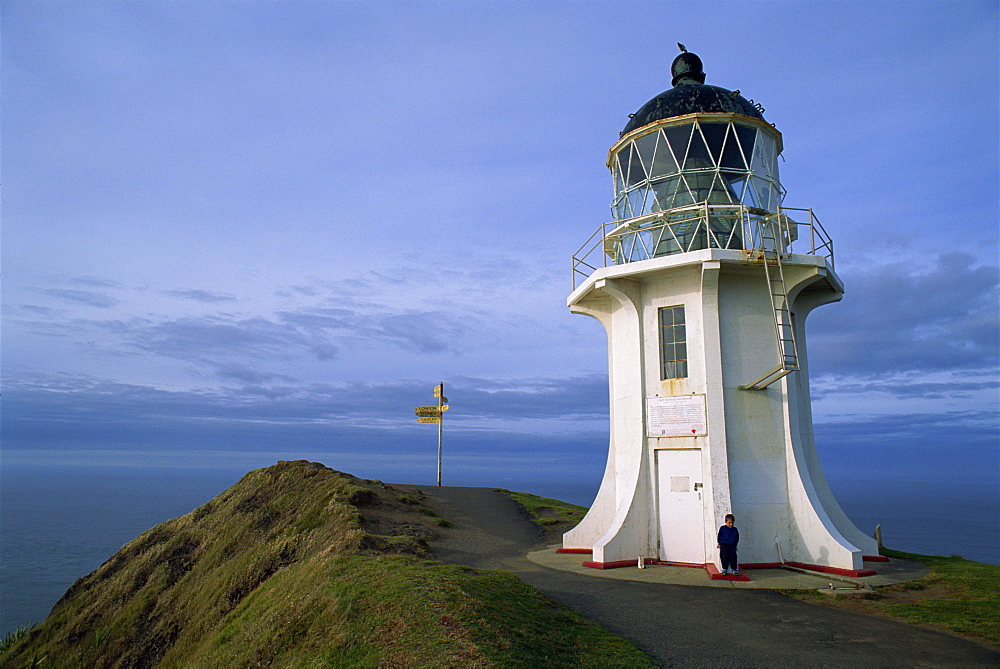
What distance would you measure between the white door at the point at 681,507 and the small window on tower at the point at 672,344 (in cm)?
207

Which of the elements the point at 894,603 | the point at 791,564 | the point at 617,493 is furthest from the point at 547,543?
the point at 894,603

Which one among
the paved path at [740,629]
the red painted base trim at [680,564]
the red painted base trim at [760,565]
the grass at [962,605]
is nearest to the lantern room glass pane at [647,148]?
the red painted base trim at [680,564]

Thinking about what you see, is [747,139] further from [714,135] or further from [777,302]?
[777,302]

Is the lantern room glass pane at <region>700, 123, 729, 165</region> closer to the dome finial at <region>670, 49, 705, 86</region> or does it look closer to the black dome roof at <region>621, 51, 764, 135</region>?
the black dome roof at <region>621, 51, 764, 135</region>

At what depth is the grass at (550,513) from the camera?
23.0 m

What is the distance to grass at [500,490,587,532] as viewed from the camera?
75.4 ft

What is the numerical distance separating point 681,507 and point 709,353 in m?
3.90

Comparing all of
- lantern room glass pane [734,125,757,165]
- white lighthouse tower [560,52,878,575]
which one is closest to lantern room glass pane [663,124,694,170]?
white lighthouse tower [560,52,878,575]

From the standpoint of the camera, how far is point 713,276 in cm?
1520

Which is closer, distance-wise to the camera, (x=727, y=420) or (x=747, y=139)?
(x=727, y=420)

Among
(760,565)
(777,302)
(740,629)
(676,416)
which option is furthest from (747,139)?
(740,629)

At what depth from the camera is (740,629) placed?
9.32m

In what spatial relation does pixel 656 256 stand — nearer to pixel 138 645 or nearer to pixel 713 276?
pixel 713 276

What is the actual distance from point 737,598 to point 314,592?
768 centimetres
